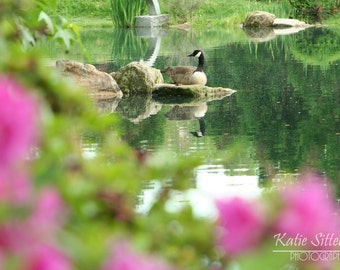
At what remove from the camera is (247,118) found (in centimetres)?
1059

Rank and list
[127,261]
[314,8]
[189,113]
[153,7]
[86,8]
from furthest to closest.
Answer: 1. [86,8]
2. [153,7]
3. [314,8]
4. [189,113]
5. [127,261]

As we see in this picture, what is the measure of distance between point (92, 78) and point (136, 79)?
0.68m

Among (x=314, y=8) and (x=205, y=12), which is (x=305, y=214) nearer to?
(x=314, y=8)

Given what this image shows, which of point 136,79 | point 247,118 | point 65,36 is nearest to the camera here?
point 65,36

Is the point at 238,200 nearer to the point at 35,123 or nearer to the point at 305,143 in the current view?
the point at 35,123

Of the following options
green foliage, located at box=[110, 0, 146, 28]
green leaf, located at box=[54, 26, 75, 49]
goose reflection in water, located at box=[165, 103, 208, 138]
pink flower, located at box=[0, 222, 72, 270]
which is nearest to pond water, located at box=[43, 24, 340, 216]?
goose reflection in water, located at box=[165, 103, 208, 138]

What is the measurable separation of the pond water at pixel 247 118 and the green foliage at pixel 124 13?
9.61 metres

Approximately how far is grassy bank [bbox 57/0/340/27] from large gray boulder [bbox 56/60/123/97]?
18.5 metres

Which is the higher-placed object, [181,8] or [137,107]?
[137,107]

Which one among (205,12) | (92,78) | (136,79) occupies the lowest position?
(205,12)

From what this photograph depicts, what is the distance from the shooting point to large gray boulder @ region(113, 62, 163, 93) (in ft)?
44.0

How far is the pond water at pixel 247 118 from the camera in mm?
7324

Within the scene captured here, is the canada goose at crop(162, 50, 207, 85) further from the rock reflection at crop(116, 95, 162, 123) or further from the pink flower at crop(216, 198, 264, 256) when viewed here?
the pink flower at crop(216, 198, 264, 256)

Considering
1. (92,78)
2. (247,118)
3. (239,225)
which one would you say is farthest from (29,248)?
(92,78)
